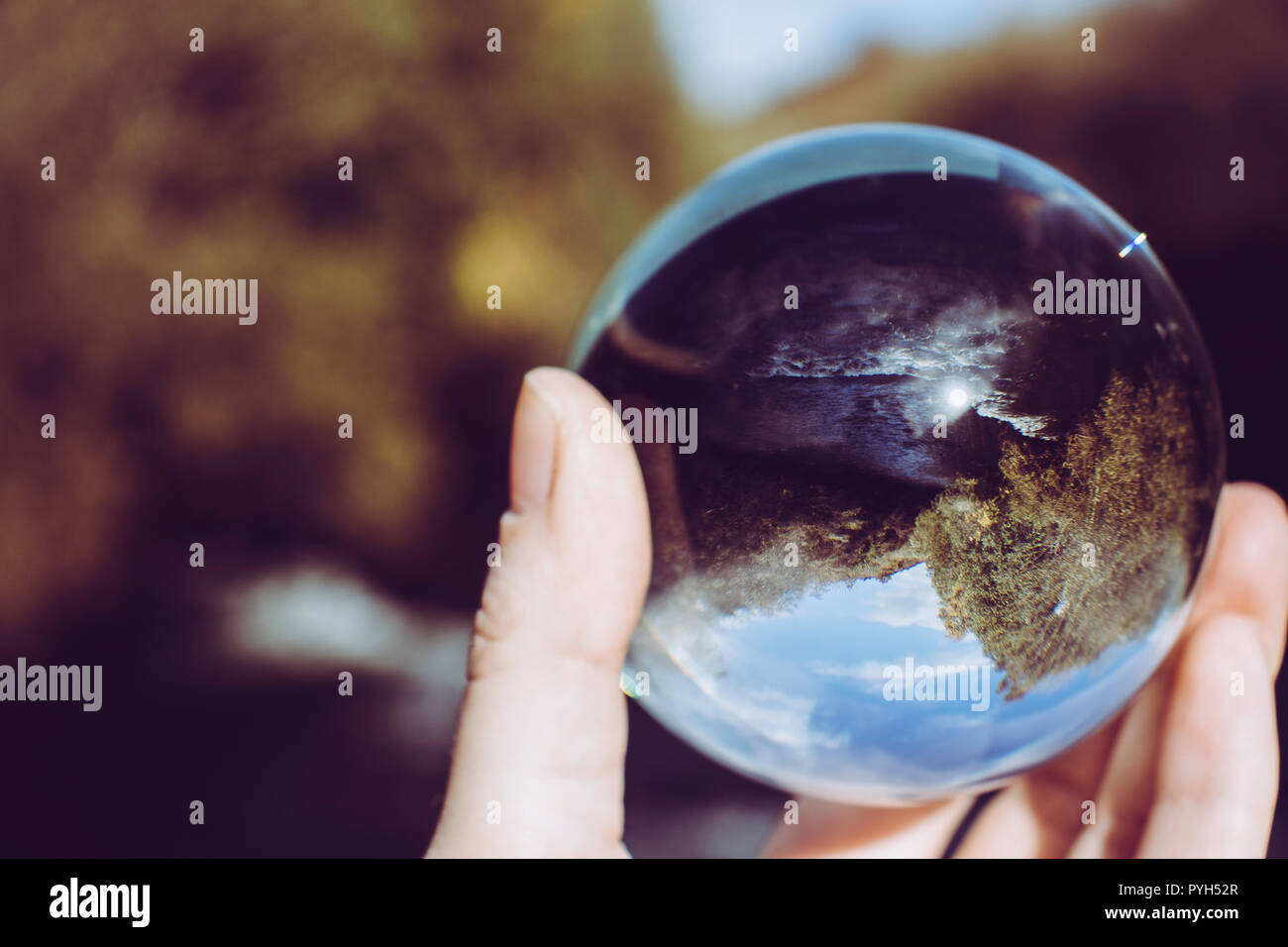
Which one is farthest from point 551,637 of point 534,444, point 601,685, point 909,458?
point 909,458

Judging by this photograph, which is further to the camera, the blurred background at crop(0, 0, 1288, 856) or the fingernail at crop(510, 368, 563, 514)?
the blurred background at crop(0, 0, 1288, 856)

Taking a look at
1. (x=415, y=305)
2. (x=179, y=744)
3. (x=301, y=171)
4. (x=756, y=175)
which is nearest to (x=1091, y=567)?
(x=756, y=175)

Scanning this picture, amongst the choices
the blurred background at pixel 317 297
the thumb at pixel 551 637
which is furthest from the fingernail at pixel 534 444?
the blurred background at pixel 317 297

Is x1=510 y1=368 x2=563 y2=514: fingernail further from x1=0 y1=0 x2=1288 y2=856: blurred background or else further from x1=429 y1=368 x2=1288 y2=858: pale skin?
x1=0 y1=0 x2=1288 y2=856: blurred background

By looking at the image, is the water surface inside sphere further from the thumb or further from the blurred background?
the blurred background

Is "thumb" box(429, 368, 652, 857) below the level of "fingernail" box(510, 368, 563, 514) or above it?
below

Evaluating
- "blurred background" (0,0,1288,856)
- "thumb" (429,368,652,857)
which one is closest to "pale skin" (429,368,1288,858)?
"thumb" (429,368,652,857)

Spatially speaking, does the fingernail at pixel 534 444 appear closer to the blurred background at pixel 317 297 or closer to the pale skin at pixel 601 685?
the pale skin at pixel 601 685
